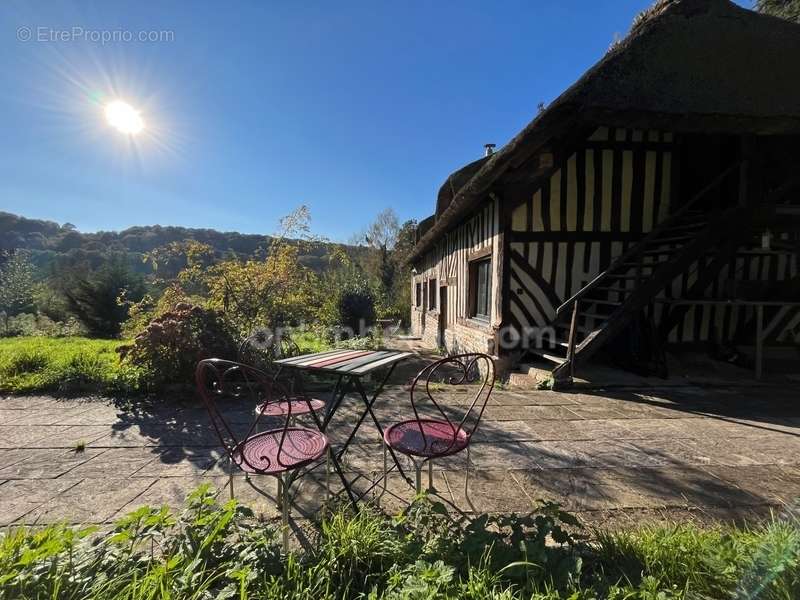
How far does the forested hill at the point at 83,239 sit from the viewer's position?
2366 centimetres

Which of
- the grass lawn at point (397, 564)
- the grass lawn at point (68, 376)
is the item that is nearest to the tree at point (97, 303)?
the grass lawn at point (68, 376)

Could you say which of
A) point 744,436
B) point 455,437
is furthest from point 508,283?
point 455,437

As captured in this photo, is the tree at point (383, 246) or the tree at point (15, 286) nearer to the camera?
the tree at point (15, 286)

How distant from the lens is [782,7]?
18.6 feet

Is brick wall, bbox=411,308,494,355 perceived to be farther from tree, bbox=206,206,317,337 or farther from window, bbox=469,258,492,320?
tree, bbox=206,206,317,337

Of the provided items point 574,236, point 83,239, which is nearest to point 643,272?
point 574,236

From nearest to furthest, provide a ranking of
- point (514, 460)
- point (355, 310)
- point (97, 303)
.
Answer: point (514, 460)
point (355, 310)
point (97, 303)

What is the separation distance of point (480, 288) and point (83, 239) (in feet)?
121

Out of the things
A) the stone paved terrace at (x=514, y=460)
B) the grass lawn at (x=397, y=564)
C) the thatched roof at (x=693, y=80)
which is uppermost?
the thatched roof at (x=693, y=80)

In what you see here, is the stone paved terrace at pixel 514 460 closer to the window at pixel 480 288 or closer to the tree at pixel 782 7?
the window at pixel 480 288

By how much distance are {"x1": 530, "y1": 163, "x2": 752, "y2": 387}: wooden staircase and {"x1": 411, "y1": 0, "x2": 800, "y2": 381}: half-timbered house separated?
0.02m

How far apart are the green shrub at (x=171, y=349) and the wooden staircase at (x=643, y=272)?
4.15 meters

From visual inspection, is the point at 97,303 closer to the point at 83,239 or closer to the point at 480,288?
the point at 480,288

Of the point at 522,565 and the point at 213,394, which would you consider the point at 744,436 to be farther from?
the point at 213,394
